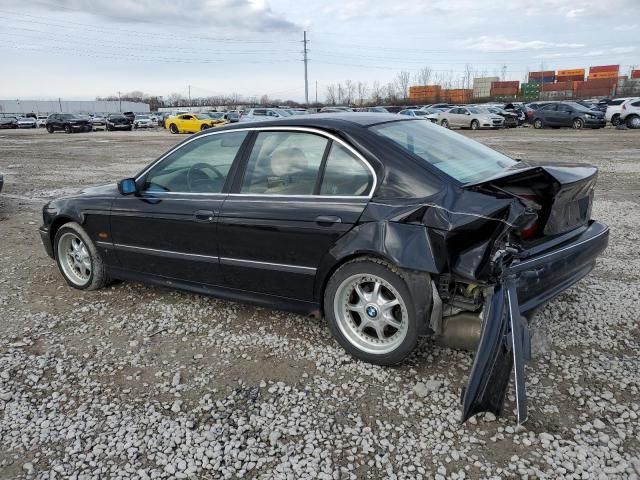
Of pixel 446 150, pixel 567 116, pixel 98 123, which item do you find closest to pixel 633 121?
pixel 567 116

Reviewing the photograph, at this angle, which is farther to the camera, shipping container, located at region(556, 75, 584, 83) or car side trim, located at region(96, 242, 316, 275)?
shipping container, located at region(556, 75, 584, 83)

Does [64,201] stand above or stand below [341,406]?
above

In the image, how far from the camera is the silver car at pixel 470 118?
95.9 feet

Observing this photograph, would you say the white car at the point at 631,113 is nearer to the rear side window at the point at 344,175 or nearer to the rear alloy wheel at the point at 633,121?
the rear alloy wheel at the point at 633,121

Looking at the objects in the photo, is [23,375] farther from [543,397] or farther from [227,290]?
[543,397]

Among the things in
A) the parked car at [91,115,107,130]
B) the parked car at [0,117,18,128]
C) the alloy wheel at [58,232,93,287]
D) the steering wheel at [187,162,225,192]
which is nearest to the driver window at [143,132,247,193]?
the steering wheel at [187,162,225,192]

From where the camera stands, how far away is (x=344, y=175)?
3281 mm

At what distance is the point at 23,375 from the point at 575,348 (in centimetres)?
369

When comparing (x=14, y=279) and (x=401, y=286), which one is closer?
(x=401, y=286)

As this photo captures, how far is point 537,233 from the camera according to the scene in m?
3.18

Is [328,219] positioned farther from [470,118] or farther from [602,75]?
[602,75]

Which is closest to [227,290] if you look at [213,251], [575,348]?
A: [213,251]

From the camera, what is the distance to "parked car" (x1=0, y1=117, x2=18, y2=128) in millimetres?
50875

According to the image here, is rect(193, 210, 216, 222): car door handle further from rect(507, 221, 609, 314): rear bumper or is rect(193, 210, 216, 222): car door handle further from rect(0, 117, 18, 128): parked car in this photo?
rect(0, 117, 18, 128): parked car
